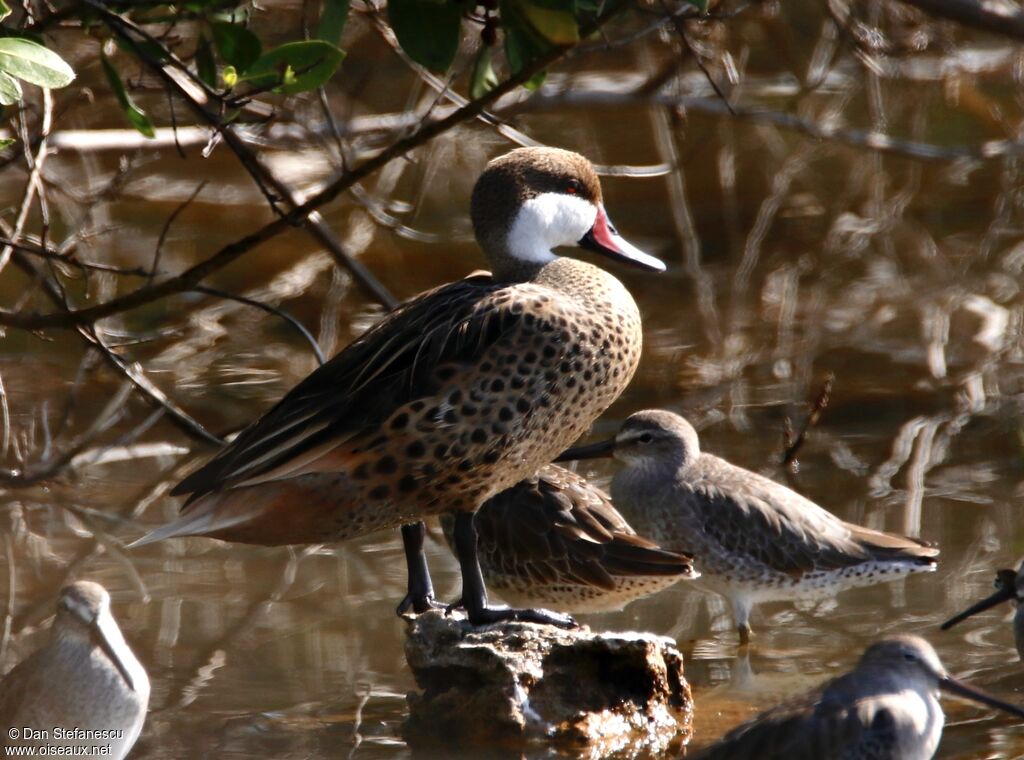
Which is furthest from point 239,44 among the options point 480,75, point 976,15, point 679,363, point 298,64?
point 679,363

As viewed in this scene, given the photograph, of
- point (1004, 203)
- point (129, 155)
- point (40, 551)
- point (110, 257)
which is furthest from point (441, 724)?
point (1004, 203)

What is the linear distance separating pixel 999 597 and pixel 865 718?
1.22 m

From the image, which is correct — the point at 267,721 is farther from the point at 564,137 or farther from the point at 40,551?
the point at 564,137

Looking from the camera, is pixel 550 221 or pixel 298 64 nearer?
pixel 298 64

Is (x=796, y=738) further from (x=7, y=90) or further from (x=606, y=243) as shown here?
(x=7, y=90)

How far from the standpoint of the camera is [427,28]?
159 inches

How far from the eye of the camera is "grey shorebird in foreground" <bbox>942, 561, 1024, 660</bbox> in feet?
15.8

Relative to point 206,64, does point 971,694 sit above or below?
below

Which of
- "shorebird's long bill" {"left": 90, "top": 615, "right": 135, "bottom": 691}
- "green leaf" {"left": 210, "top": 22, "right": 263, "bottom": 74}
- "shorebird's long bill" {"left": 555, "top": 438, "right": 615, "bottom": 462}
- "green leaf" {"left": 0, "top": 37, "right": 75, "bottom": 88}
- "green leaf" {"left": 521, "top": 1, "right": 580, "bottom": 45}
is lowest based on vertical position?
"shorebird's long bill" {"left": 90, "top": 615, "right": 135, "bottom": 691}

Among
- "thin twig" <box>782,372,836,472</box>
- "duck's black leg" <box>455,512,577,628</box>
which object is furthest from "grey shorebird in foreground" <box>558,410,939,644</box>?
"duck's black leg" <box>455,512,577,628</box>

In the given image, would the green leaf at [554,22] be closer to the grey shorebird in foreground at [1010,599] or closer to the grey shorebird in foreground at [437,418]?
the grey shorebird in foreground at [437,418]

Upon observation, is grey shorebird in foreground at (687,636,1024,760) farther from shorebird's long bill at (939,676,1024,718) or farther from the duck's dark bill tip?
the duck's dark bill tip

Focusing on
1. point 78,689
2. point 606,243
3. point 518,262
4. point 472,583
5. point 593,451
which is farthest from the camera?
point 593,451

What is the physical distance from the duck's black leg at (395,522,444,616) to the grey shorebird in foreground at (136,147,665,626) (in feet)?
0.76
